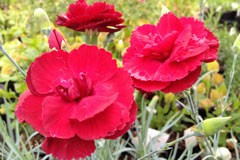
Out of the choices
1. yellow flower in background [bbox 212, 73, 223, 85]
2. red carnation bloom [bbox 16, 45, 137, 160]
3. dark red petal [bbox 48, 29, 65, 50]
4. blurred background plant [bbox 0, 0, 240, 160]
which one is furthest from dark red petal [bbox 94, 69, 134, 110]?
yellow flower in background [bbox 212, 73, 223, 85]

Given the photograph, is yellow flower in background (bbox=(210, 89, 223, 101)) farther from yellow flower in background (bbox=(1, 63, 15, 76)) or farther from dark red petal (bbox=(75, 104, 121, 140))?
dark red petal (bbox=(75, 104, 121, 140))

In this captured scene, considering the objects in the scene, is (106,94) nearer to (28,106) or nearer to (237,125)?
(28,106)

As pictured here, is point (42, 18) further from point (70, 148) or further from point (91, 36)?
point (70, 148)

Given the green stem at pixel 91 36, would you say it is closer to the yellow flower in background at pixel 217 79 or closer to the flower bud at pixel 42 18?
the flower bud at pixel 42 18

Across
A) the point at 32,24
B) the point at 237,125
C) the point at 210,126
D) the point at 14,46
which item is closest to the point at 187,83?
the point at 210,126

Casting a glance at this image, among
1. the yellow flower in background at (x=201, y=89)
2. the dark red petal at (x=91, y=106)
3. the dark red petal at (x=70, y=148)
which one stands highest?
the dark red petal at (x=91, y=106)

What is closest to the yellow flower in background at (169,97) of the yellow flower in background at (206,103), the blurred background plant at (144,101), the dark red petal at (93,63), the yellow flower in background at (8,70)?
the blurred background plant at (144,101)
